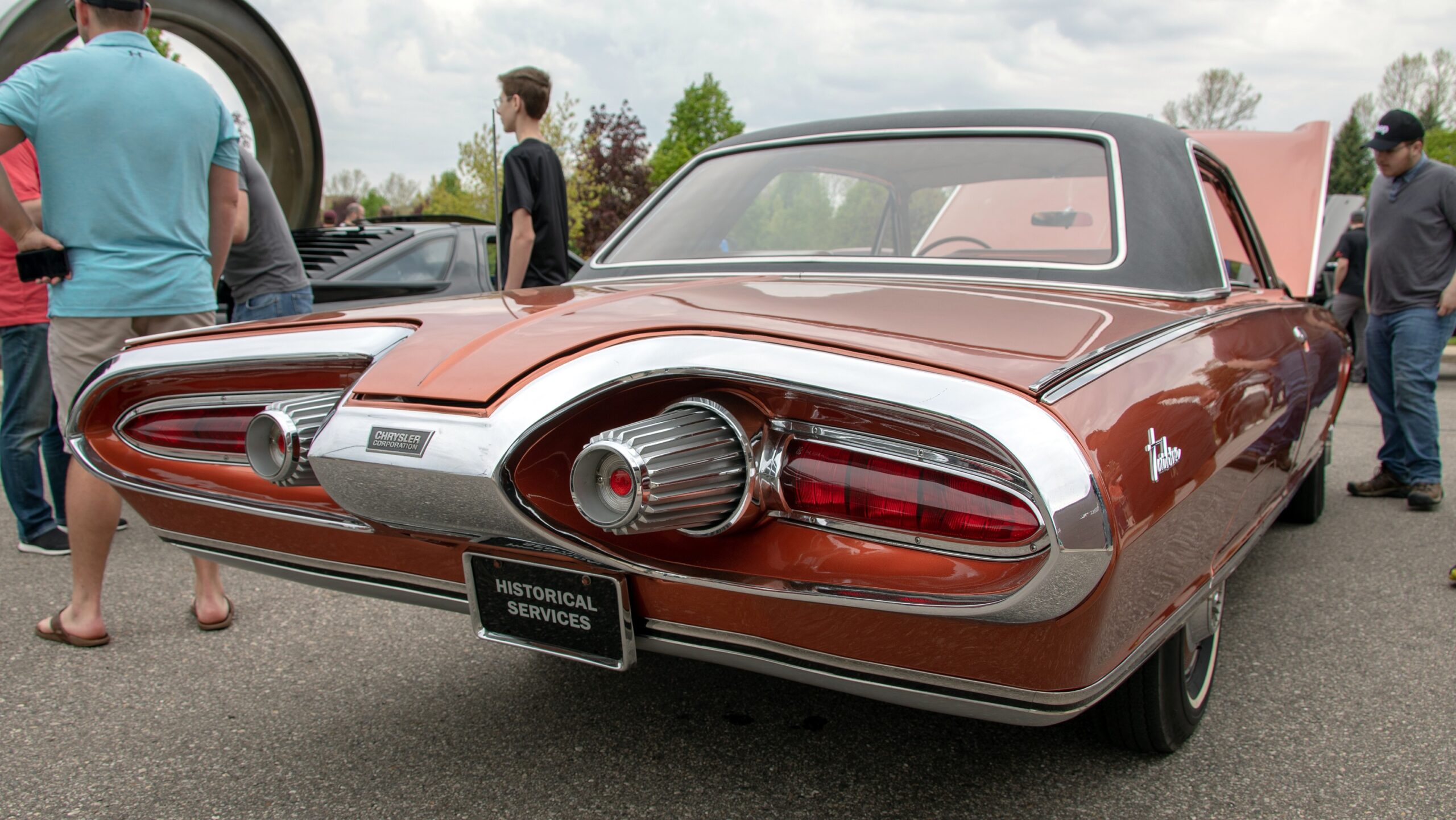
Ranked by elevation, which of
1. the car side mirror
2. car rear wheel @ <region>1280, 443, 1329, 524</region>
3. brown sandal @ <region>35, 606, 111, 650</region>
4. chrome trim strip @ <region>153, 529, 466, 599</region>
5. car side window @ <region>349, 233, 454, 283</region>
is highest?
the car side mirror

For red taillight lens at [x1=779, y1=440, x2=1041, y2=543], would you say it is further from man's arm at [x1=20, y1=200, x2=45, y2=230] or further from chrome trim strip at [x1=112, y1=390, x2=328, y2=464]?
man's arm at [x1=20, y1=200, x2=45, y2=230]

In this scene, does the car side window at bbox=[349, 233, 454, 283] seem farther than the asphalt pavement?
Yes

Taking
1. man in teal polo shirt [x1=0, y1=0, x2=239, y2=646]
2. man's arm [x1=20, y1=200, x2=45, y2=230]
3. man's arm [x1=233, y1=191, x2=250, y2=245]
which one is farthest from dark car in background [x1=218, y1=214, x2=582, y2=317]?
man in teal polo shirt [x1=0, y1=0, x2=239, y2=646]

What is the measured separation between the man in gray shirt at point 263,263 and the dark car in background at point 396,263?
676 millimetres

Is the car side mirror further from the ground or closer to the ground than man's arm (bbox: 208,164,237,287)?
closer to the ground

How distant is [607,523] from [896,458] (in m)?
0.41

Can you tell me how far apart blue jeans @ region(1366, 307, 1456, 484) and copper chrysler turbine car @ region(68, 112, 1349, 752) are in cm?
296

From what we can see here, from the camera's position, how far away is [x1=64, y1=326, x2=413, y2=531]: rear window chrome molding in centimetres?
171

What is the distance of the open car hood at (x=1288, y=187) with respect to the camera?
5.48 metres

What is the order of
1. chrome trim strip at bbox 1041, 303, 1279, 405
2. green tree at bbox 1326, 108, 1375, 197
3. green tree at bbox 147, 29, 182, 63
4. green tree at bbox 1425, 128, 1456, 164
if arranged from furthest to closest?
green tree at bbox 1326, 108, 1375, 197 < green tree at bbox 1425, 128, 1456, 164 < green tree at bbox 147, 29, 182, 63 < chrome trim strip at bbox 1041, 303, 1279, 405

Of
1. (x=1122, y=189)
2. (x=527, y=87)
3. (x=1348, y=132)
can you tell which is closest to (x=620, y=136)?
(x=527, y=87)

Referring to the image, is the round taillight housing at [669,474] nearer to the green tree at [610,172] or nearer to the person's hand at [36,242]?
the person's hand at [36,242]

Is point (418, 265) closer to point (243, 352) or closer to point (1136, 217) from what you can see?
point (243, 352)

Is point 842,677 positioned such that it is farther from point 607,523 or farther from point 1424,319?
point 1424,319
